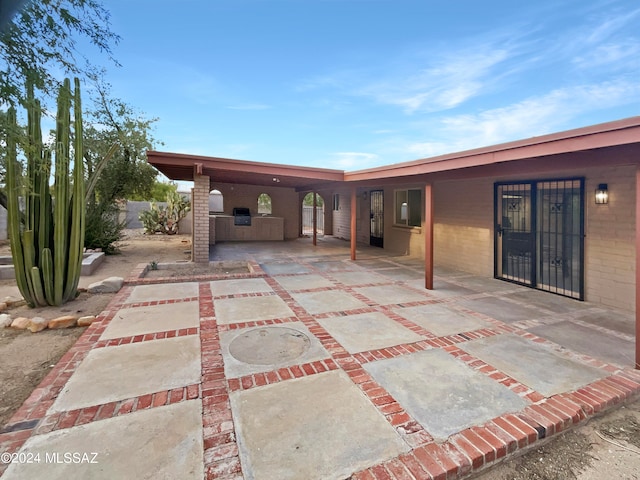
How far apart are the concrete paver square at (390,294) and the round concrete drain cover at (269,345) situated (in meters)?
1.80

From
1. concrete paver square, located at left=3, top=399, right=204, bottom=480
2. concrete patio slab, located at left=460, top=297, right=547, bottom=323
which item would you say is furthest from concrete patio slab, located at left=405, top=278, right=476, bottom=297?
concrete paver square, located at left=3, top=399, right=204, bottom=480

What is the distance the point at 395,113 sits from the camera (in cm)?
1656

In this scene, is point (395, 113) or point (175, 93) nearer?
point (175, 93)

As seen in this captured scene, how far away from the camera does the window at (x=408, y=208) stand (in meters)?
9.42

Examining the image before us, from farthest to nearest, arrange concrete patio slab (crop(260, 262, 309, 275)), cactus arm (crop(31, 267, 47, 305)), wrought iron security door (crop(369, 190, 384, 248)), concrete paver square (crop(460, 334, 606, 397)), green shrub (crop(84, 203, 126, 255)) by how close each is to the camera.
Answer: wrought iron security door (crop(369, 190, 384, 248)) → green shrub (crop(84, 203, 126, 255)) → concrete patio slab (crop(260, 262, 309, 275)) → cactus arm (crop(31, 267, 47, 305)) → concrete paver square (crop(460, 334, 606, 397))

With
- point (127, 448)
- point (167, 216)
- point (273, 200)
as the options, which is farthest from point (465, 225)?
point (167, 216)

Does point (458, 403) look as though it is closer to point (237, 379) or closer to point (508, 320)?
point (237, 379)

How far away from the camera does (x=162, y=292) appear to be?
5.19m

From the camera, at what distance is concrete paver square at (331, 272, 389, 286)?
6.16m

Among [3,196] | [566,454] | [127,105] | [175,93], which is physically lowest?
[566,454]

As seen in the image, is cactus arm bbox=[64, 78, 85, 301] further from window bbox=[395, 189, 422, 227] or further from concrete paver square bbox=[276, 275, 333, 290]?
window bbox=[395, 189, 422, 227]

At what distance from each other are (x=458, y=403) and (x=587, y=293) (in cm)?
419

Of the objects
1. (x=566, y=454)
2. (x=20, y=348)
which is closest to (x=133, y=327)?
(x=20, y=348)

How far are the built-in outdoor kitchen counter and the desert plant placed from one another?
11.8 ft
